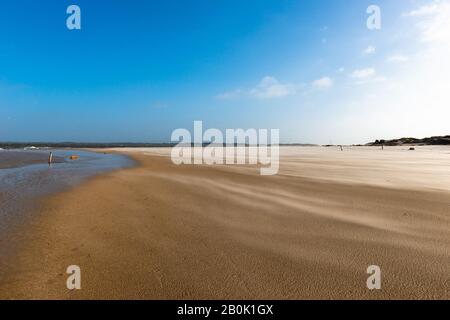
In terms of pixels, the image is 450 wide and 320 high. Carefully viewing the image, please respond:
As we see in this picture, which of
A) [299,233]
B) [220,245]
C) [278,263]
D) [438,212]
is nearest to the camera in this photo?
A: [278,263]

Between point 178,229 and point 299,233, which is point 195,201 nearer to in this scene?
point 178,229

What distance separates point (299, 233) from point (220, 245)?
1616 mm

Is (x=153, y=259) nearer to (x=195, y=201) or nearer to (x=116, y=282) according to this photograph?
(x=116, y=282)

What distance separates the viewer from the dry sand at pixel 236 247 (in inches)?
126

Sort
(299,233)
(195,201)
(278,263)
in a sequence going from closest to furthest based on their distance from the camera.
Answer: (278,263)
(299,233)
(195,201)

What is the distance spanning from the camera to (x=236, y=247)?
4.44 m

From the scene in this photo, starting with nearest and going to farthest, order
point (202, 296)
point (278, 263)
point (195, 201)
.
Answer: point (202, 296), point (278, 263), point (195, 201)

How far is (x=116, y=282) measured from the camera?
11.0 feet

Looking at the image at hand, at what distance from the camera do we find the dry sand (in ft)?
10.5
